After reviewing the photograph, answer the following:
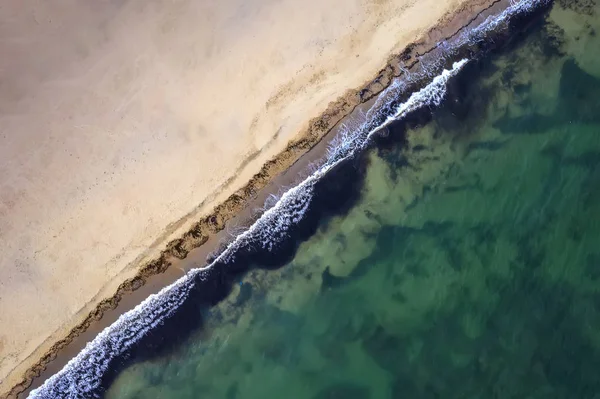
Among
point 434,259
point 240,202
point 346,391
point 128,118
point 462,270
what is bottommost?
point 346,391

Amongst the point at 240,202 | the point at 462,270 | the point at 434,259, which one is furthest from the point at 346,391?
the point at 240,202

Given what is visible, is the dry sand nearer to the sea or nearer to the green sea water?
the sea

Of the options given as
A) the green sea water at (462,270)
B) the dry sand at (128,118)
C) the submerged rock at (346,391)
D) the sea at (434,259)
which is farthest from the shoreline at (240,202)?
the submerged rock at (346,391)

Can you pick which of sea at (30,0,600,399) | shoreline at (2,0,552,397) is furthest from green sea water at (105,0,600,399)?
→ shoreline at (2,0,552,397)

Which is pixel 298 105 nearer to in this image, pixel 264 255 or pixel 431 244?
A: pixel 264 255

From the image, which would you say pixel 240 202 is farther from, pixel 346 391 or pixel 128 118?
pixel 346 391

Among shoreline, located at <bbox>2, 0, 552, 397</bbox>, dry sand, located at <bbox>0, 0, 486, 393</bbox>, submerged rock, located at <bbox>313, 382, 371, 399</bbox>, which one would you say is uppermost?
dry sand, located at <bbox>0, 0, 486, 393</bbox>
